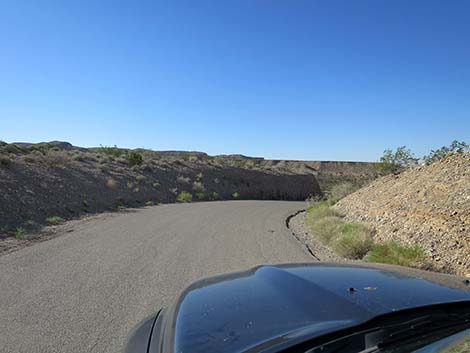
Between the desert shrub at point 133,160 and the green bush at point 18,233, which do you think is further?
the desert shrub at point 133,160

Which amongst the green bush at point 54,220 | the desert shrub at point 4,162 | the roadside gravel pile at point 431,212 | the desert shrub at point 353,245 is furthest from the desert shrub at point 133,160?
the desert shrub at point 353,245

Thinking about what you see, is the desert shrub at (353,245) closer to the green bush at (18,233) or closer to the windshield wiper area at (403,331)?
the windshield wiper area at (403,331)

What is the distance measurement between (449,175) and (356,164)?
3919 inches

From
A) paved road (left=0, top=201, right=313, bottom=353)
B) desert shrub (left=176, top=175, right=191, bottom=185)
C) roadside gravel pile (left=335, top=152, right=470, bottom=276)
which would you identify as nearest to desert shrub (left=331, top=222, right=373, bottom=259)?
roadside gravel pile (left=335, top=152, right=470, bottom=276)

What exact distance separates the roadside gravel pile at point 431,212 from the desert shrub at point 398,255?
0.84 ft

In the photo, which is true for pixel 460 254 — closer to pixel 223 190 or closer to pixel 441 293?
pixel 441 293

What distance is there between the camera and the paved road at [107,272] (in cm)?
532

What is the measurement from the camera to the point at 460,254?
28.1 ft

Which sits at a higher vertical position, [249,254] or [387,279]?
[387,279]

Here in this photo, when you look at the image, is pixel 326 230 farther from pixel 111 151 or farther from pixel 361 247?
pixel 111 151

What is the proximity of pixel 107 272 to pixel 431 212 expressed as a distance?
8144 millimetres

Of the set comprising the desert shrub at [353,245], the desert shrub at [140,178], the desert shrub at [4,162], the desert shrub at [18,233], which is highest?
the desert shrub at [4,162]

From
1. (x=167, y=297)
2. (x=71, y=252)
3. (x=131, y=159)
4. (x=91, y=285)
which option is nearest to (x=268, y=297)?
(x=167, y=297)

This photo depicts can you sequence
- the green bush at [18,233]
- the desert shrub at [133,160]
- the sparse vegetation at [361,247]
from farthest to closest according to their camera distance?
1. the desert shrub at [133,160]
2. the green bush at [18,233]
3. the sparse vegetation at [361,247]
